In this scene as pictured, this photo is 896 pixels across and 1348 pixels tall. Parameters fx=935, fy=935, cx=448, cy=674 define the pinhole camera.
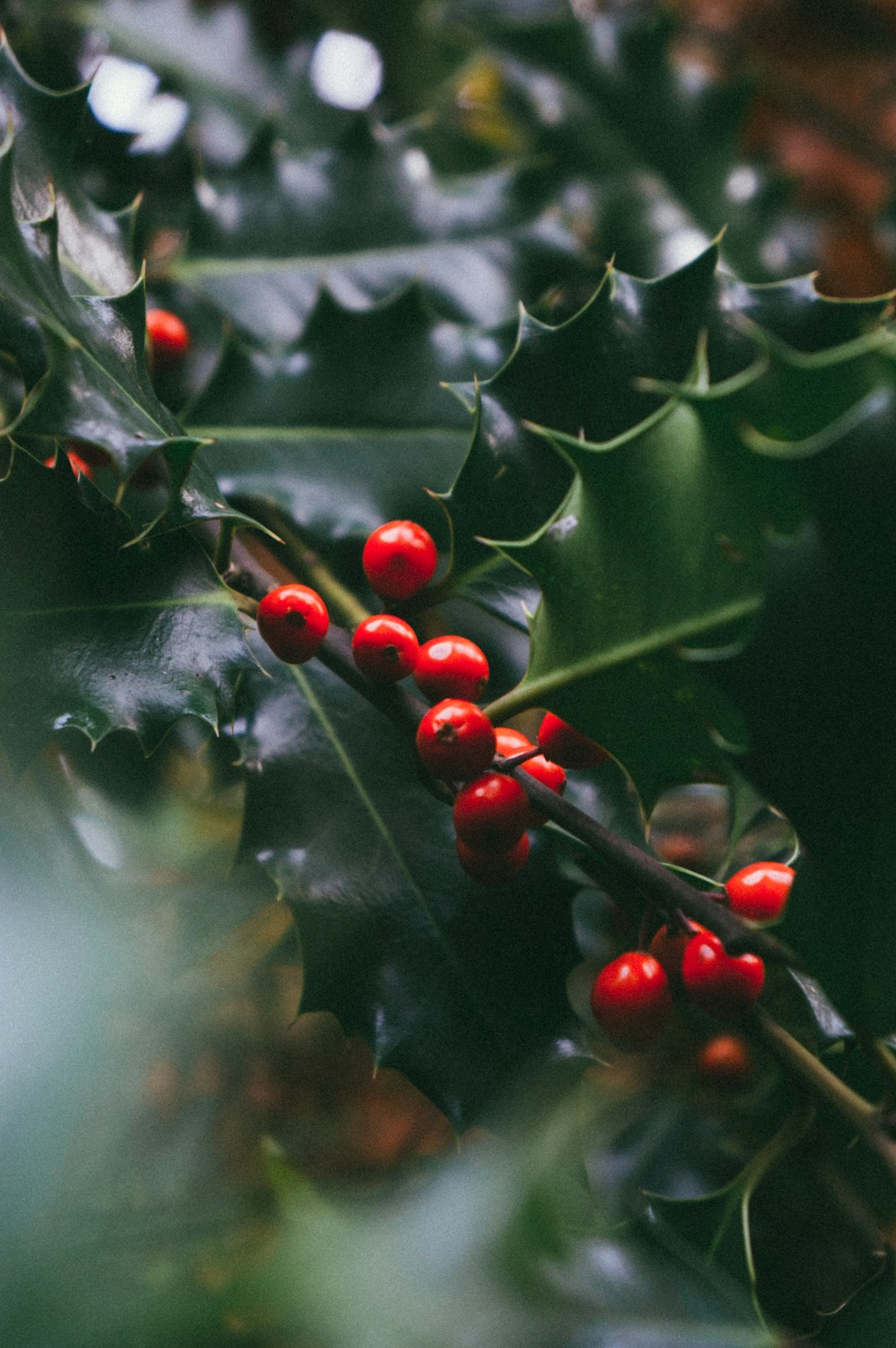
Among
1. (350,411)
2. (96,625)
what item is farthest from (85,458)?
(350,411)

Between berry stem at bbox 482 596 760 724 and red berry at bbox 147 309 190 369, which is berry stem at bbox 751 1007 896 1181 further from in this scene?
red berry at bbox 147 309 190 369

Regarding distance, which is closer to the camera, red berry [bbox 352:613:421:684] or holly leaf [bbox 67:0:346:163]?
red berry [bbox 352:613:421:684]

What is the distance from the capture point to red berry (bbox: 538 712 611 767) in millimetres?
484

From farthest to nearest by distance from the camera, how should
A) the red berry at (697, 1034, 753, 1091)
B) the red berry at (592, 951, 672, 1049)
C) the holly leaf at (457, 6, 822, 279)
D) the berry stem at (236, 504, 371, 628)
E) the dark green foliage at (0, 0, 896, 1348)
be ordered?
the holly leaf at (457, 6, 822, 279) < the red berry at (697, 1034, 753, 1091) < the berry stem at (236, 504, 371, 628) < the red berry at (592, 951, 672, 1049) < the dark green foliage at (0, 0, 896, 1348)

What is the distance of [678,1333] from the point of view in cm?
62

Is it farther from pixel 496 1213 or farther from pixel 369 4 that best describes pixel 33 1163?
pixel 369 4

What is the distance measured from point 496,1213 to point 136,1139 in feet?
1.72

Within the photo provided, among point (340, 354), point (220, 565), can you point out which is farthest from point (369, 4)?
point (220, 565)

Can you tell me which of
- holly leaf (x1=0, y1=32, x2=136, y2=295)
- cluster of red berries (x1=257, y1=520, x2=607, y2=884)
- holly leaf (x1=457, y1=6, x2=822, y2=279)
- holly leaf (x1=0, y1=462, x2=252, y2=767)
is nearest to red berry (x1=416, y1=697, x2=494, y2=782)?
cluster of red berries (x1=257, y1=520, x2=607, y2=884)

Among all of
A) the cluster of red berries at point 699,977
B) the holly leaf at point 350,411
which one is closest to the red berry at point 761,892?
the cluster of red berries at point 699,977

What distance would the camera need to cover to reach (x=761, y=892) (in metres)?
0.48

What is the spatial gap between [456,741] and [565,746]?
72 millimetres

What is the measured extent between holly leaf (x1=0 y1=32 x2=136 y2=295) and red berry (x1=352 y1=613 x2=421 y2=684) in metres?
0.29

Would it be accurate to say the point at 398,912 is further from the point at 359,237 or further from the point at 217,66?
the point at 217,66
